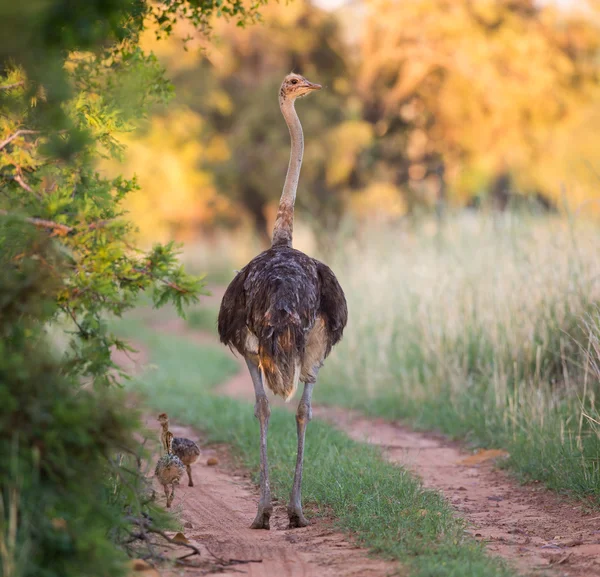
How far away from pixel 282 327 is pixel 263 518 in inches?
47.8

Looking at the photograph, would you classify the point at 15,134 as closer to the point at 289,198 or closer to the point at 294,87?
the point at 289,198

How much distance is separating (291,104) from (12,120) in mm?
2866

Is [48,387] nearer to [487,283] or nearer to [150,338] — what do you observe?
[487,283]

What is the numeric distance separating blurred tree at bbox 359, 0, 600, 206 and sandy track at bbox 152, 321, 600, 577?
12256mm

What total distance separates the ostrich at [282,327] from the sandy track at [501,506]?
134 cm

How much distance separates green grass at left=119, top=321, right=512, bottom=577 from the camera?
536 centimetres

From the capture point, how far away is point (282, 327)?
6121 millimetres

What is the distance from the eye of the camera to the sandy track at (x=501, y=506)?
5609mm

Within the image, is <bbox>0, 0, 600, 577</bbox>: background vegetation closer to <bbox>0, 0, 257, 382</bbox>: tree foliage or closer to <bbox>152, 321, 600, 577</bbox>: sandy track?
<bbox>0, 0, 257, 382</bbox>: tree foliage

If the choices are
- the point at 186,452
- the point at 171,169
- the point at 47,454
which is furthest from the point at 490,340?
the point at 171,169

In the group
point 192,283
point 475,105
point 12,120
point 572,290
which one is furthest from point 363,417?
point 475,105

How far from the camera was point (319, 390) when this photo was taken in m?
13.2

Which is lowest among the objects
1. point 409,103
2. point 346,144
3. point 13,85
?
point 13,85

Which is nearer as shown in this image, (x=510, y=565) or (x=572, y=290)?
(x=510, y=565)
